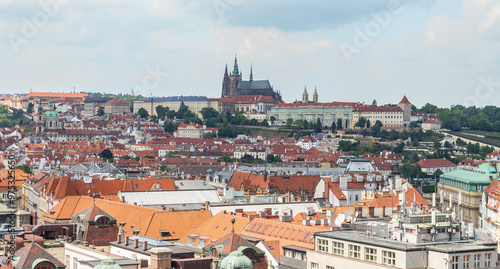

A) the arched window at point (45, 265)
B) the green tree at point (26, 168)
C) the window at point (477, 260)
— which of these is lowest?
the green tree at point (26, 168)

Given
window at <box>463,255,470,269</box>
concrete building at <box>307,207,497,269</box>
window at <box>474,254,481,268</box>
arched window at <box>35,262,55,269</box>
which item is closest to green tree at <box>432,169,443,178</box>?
concrete building at <box>307,207,497,269</box>

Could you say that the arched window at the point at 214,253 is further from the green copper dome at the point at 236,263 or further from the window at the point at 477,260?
the window at the point at 477,260

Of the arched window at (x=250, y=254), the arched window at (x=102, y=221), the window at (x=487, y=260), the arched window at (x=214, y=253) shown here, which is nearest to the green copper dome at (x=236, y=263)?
the arched window at (x=250, y=254)

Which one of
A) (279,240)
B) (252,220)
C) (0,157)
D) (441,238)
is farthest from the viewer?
(0,157)

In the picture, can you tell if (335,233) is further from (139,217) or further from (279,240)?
(139,217)

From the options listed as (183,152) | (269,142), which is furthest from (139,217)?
(269,142)

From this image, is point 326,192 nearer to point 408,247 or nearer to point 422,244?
point 422,244

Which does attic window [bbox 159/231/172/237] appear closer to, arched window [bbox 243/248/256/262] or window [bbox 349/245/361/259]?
arched window [bbox 243/248/256/262]

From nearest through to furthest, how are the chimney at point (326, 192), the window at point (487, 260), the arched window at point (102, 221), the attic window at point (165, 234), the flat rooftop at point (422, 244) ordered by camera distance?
1. the flat rooftop at point (422, 244)
2. the window at point (487, 260)
3. the arched window at point (102, 221)
4. the attic window at point (165, 234)
5. the chimney at point (326, 192)
